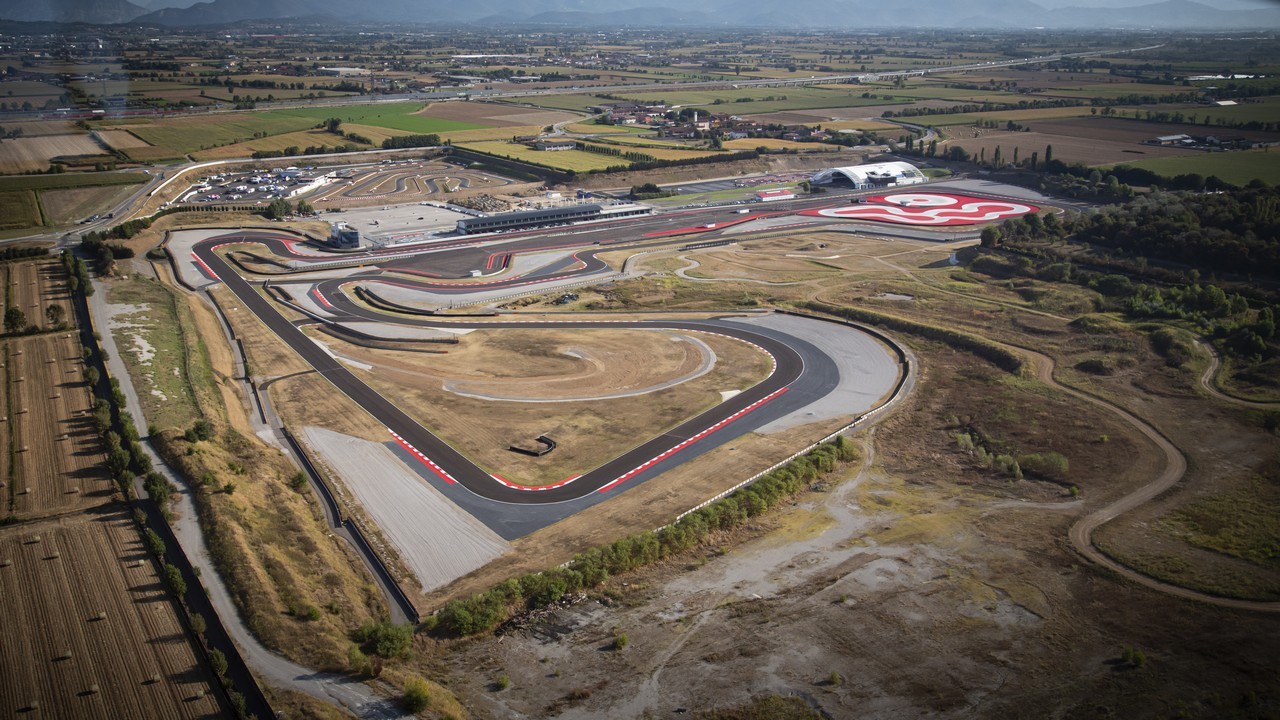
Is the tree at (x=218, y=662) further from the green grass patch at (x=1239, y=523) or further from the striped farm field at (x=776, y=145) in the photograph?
the striped farm field at (x=776, y=145)

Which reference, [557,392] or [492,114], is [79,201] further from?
[492,114]

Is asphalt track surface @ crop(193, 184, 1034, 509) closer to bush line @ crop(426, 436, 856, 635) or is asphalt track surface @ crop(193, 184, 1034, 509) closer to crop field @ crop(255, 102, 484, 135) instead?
bush line @ crop(426, 436, 856, 635)

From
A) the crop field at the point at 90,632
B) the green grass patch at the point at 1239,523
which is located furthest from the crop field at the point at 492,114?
the green grass patch at the point at 1239,523

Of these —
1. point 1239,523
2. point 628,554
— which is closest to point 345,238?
point 628,554

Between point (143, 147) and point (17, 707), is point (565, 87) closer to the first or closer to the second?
point (143, 147)

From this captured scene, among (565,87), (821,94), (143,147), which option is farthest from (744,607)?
(565,87)

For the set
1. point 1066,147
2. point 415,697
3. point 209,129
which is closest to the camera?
point 415,697
